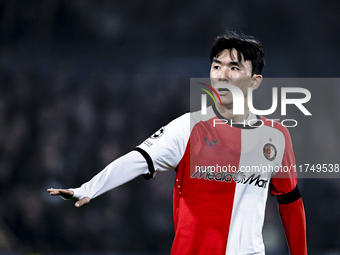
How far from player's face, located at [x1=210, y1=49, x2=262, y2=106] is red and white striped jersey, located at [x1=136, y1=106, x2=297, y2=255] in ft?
0.43

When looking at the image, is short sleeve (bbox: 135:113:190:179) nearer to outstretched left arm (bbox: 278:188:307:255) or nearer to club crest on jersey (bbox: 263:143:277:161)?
club crest on jersey (bbox: 263:143:277:161)

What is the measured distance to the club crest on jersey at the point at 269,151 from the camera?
1.73m

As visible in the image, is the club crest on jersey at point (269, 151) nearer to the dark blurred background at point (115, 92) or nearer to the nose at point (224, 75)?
the nose at point (224, 75)

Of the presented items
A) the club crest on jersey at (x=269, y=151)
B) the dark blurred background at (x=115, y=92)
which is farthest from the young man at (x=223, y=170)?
the dark blurred background at (x=115, y=92)

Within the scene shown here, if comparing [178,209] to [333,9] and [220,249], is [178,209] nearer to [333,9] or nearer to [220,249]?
[220,249]

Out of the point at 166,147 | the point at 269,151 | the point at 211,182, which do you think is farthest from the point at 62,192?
the point at 269,151

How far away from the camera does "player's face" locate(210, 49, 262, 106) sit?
5.60 feet

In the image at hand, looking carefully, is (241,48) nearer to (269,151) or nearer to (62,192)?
(269,151)

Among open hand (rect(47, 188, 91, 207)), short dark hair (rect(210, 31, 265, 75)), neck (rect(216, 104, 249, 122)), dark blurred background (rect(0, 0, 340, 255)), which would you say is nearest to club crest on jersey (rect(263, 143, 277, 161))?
neck (rect(216, 104, 249, 122))

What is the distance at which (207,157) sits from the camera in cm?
161

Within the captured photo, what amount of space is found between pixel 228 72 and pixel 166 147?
50cm

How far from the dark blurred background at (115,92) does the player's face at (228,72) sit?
2.15 m

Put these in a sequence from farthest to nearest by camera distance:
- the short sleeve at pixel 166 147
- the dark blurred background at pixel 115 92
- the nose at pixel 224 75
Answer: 1. the dark blurred background at pixel 115 92
2. the nose at pixel 224 75
3. the short sleeve at pixel 166 147

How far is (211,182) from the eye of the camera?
1.57 m
